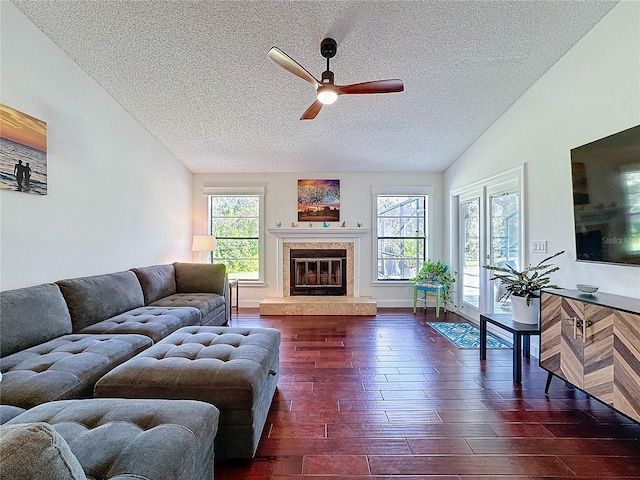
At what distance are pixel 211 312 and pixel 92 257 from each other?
4.68 feet

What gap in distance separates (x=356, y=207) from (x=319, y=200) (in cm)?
69

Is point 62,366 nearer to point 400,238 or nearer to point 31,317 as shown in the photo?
point 31,317

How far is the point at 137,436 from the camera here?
117cm

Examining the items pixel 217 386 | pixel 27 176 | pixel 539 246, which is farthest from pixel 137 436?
pixel 539 246

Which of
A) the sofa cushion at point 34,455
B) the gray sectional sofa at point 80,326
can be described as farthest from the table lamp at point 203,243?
the sofa cushion at point 34,455

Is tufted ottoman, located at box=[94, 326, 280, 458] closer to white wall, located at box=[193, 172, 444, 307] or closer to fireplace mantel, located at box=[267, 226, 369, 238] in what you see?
fireplace mantel, located at box=[267, 226, 369, 238]

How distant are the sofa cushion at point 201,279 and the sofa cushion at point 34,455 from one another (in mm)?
3876

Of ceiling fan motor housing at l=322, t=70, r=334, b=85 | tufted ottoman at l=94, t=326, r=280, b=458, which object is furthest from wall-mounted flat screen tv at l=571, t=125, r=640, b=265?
tufted ottoman at l=94, t=326, r=280, b=458

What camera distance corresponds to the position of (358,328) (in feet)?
14.5

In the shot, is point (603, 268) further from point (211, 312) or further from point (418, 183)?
point (211, 312)

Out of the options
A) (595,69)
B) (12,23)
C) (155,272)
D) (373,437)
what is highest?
(12,23)

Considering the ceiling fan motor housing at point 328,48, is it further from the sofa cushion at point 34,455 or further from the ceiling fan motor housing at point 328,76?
the sofa cushion at point 34,455

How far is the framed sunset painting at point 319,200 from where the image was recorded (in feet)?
18.9

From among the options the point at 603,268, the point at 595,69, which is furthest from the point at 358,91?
the point at 603,268
